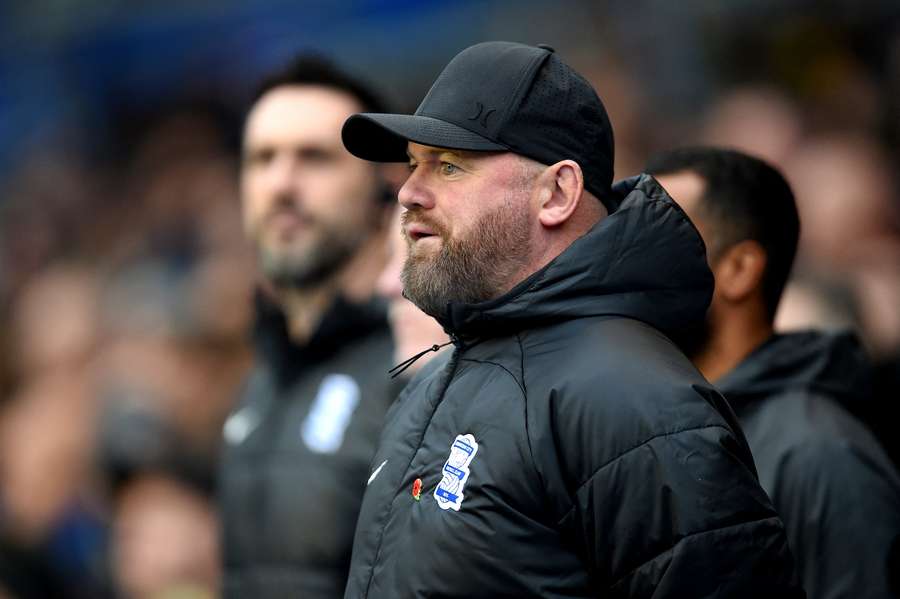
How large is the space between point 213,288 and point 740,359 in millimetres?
5553

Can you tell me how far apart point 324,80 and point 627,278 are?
2.55m

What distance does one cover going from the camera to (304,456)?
420cm

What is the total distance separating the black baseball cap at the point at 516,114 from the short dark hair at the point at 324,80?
7.10 feet

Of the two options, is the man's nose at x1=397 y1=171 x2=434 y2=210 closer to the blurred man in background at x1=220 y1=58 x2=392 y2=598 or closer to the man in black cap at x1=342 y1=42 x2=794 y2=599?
the man in black cap at x1=342 y1=42 x2=794 y2=599

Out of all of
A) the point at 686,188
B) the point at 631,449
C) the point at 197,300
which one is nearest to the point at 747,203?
the point at 686,188

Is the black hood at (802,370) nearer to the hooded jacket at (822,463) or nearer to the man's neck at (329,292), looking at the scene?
the hooded jacket at (822,463)

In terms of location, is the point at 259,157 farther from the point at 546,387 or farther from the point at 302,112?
the point at 546,387

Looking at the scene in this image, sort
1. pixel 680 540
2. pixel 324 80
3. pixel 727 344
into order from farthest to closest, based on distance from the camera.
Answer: pixel 324 80, pixel 727 344, pixel 680 540

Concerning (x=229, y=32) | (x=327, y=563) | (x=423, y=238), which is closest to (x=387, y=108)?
(x=327, y=563)

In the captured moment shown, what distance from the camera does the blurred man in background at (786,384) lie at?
10.2 ft

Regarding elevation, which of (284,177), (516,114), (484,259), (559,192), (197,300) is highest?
(516,114)

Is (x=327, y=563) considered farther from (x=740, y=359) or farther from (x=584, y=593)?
(x=584, y=593)

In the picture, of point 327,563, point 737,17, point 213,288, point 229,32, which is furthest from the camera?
point 229,32

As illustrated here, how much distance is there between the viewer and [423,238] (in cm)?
277
